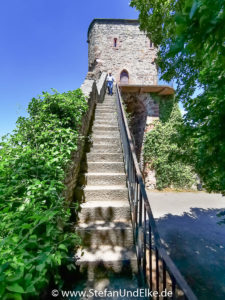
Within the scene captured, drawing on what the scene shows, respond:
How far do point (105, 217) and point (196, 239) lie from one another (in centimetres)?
270

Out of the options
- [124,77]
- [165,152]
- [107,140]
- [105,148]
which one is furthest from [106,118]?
[124,77]

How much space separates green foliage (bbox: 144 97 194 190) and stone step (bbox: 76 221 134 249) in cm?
655

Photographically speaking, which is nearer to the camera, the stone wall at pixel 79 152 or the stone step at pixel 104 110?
the stone wall at pixel 79 152

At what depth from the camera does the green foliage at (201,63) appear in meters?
0.87

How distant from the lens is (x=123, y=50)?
1402 cm

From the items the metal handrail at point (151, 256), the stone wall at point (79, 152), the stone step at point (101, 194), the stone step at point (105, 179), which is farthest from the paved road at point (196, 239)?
the stone wall at point (79, 152)

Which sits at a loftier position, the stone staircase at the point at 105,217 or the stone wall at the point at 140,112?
the stone wall at the point at 140,112

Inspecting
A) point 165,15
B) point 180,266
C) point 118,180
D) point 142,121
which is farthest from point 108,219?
point 142,121

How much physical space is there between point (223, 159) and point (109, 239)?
6.01 ft

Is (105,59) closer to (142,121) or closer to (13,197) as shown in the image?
(142,121)

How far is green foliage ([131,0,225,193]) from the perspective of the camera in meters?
0.87

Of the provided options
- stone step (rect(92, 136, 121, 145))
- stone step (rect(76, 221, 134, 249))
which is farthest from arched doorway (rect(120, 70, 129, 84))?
stone step (rect(76, 221, 134, 249))

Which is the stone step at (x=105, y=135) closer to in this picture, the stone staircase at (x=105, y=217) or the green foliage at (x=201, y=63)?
the stone staircase at (x=105, y=217)

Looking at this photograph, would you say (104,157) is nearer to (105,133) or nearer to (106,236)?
(105,133)
